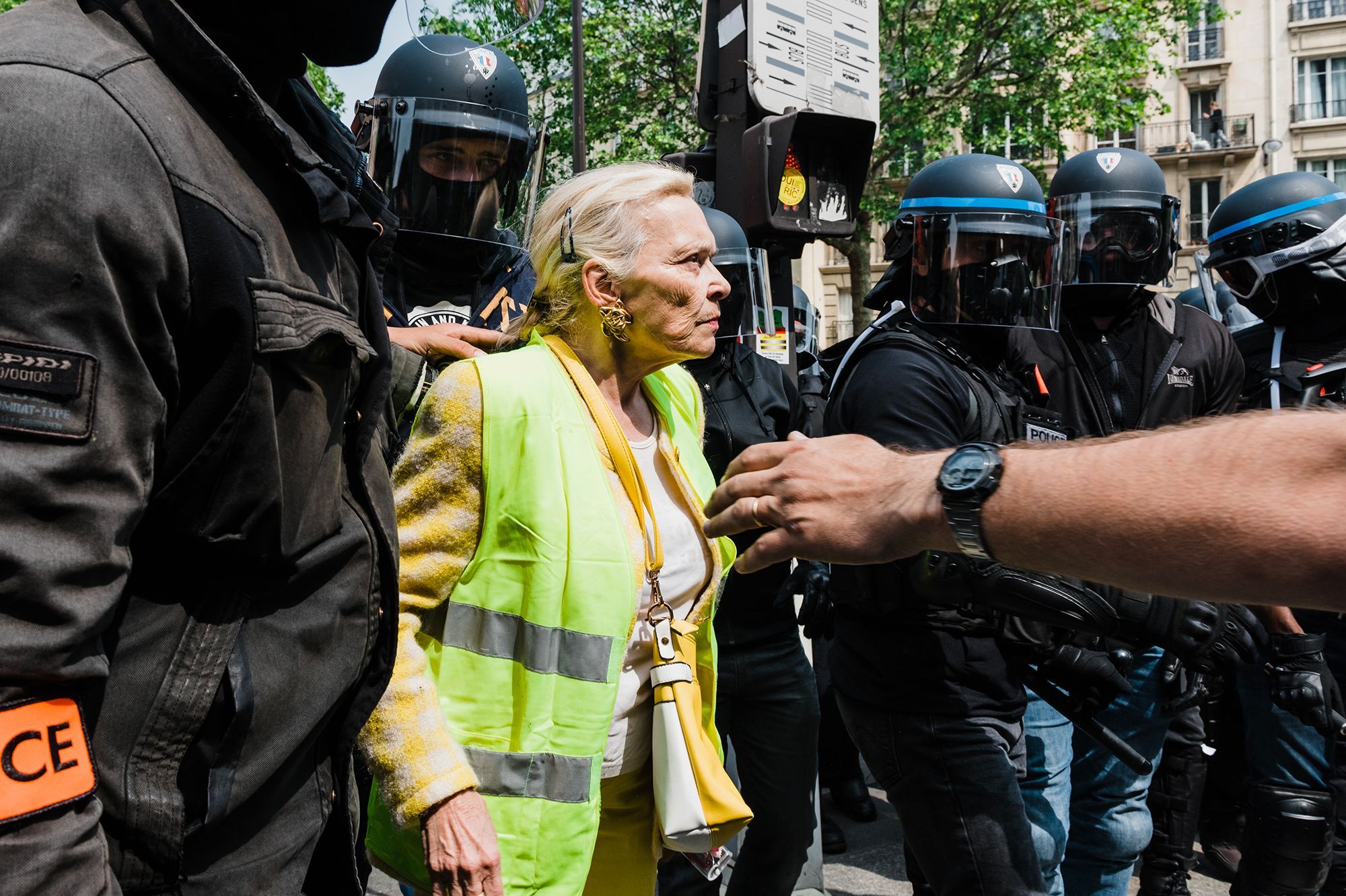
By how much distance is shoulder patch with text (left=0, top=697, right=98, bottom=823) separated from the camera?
1.00 metres

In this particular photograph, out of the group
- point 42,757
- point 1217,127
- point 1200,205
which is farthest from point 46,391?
point 1200,205

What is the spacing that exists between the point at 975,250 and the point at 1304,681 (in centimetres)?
174

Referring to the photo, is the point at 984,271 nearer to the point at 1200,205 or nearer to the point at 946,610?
the point at 946,610

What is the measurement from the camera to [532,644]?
7.25ft

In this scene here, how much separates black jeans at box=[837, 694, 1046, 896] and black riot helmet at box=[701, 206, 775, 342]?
6.11 feet

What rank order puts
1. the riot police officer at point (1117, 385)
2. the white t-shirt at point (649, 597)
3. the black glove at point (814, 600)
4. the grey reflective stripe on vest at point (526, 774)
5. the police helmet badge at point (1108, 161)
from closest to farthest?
the grey reflective stripe on vest at point (526, 774), the white t-shirt at point (649, 597), the riot police officer at point (1117, 385), the black glove at point (814, 600), the police helmet badge at point (1108, 161)

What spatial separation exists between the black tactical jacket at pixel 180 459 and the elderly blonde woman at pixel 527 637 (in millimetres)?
505

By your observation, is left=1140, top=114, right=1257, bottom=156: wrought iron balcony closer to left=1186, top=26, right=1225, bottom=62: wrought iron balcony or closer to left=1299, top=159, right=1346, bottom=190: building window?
left=1299, top=159, right=1346, bottom=190: building window

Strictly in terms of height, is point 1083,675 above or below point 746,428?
below

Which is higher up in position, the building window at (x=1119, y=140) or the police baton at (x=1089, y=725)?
the building window at (x=1119, y=140)

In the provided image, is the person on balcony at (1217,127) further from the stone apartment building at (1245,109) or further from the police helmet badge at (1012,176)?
the police helmet badge at (1012,176)

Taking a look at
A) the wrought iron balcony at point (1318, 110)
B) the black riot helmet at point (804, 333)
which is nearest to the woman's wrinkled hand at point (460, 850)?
the black riot helmet at point (804, 333)

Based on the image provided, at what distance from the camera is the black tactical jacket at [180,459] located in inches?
40.4

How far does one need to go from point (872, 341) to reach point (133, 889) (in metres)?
2.46
